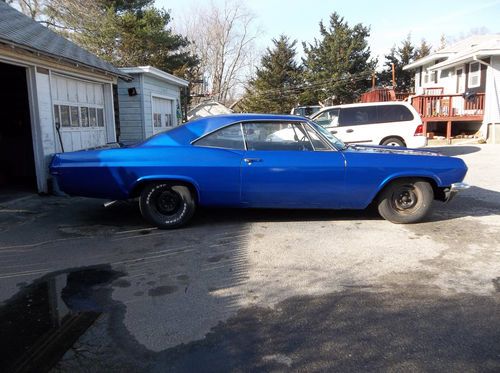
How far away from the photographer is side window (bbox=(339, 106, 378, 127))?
40.7 ft

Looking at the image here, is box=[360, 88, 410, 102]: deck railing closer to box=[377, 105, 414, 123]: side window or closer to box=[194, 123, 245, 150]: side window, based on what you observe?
box=[377, 105, 414, 123]: side window

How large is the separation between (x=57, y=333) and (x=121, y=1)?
24.2 metres

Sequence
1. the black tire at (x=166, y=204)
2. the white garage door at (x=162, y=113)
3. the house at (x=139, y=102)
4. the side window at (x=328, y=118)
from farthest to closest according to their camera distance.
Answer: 1. the white garage door at (x=162, y=113)
2. the house at (x=139, y=102)
3. the side window at (x=328, y=118)
4. the black tire at (x=166, y=204)

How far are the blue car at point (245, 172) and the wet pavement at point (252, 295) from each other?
393 millimetres

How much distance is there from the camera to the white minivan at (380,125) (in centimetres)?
1216

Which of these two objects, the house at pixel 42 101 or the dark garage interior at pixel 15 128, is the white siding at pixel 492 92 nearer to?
the house at pixel 42 101

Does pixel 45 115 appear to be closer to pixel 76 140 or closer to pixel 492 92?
pixel 76 140

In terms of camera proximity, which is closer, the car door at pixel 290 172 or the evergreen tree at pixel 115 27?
the car door at pixel 290 172

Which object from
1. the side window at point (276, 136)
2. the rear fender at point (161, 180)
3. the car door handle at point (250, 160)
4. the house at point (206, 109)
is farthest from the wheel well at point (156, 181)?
the house at point (206, 109)

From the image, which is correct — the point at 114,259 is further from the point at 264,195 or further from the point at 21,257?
the point at 264,195

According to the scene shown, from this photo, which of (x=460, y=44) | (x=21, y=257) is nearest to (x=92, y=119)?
(x=21, y=257)

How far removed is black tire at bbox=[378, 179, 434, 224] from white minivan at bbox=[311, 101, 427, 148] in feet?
Answer: 21.5

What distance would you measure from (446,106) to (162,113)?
41.8 feet

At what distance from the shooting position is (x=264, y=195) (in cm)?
558
